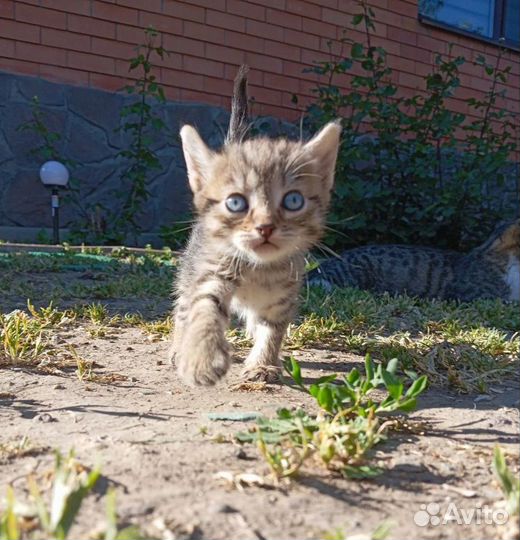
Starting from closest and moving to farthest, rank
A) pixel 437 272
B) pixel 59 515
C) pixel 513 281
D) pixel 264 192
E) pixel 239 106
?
1. pixel 59 515
2. pixel 264 192
3. pixel 239 106
4. pixel 513 281
5. pixel 437 272

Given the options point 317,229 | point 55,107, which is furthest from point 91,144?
point 317,229

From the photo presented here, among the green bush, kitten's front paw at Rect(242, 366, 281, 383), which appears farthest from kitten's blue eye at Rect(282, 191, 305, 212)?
the green bush

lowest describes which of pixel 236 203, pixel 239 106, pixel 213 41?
pixel 236 203

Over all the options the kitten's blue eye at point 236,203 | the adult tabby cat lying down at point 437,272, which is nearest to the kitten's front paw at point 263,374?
the kitten's blue eye at point 236,203

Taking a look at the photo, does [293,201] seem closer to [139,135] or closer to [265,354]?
[265,354]

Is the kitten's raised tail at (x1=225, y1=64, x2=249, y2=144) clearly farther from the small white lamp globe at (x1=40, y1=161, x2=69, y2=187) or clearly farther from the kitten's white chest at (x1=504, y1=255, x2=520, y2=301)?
the small white lamp globe at (x1=40, y1=161, x2=69, y2=187)

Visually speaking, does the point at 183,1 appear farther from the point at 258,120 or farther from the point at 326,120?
the point at 326,120

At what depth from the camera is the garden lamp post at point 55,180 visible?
8133 mm

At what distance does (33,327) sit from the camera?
3.80m

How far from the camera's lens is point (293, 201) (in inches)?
131

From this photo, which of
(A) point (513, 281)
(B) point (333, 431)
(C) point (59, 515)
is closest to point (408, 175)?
(A) point (513, 281)

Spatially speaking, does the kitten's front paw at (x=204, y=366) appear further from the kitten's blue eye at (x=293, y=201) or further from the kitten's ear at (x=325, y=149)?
the kitten's ear at (x=325, y=149)

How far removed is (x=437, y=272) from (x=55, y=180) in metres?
4.41

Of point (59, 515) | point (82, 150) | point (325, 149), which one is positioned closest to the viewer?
point (59, 515)
